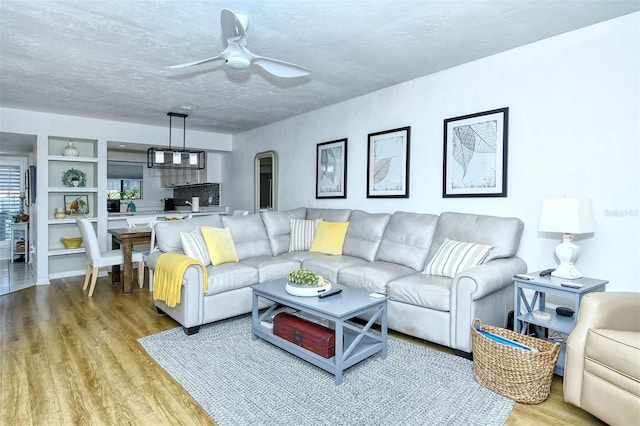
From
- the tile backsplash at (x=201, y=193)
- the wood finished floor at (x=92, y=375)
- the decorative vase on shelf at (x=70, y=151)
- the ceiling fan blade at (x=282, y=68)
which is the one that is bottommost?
the wood finished floor at (x=92, y=375)

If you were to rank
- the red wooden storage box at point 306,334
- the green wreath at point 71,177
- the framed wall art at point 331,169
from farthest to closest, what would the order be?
the green wreath at point 71,177 → the framed wall art at point 331,169 → the red wooden storage box at point 306,334

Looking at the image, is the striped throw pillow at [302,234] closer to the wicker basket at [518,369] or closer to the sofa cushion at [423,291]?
the sofa cushion at [423,291]

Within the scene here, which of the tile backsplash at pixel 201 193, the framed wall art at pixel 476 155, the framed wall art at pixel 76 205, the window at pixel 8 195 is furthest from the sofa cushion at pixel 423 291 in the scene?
the window at pixel 8 195

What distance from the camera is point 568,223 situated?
239 cm

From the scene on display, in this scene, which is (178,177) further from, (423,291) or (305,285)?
(423,291)

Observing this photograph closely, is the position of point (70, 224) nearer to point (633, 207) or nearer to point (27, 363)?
point (27, 363)

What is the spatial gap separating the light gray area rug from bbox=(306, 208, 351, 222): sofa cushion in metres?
1.77

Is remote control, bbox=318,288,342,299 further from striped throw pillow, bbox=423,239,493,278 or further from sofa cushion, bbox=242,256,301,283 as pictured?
sofa cushion, bbox=242,256,301,283

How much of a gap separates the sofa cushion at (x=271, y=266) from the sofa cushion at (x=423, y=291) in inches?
48.1

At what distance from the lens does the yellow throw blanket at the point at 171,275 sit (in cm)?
303

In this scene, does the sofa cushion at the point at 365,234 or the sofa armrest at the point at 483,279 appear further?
the sofa cushion at the point at 365,234

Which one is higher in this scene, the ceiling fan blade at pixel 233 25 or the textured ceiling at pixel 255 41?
the textured ceiling at pixel 255 41

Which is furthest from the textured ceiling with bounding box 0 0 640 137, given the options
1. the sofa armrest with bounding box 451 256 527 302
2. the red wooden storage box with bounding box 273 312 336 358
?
the red wooden storage box with bounding box 273 312 336 358

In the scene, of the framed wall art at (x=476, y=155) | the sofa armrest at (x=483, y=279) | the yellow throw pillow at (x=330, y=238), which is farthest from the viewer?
the yellow throw pillow at (x=330, y=238)
